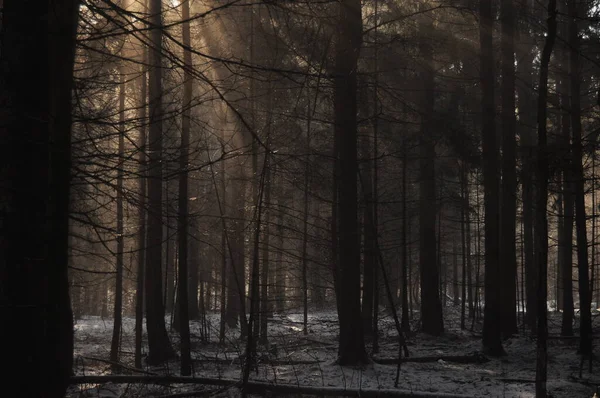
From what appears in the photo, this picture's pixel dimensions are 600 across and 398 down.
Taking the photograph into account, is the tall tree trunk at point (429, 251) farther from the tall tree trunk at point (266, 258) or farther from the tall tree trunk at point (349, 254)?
the tall tree trunk at point (349, 254)

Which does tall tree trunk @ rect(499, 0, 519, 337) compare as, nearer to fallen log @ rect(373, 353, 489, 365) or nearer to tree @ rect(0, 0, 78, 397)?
fallen log @ rect(373, 353, 489, 365)

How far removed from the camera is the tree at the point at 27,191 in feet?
12.5

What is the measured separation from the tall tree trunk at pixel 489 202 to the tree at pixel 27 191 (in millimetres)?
11142

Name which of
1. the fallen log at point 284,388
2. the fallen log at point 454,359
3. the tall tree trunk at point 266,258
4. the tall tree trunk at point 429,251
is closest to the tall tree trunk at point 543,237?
the fallen log at point 284,388

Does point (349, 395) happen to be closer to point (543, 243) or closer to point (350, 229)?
point (543, 243)

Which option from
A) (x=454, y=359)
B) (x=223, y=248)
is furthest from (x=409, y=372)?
(x=223, y=248)

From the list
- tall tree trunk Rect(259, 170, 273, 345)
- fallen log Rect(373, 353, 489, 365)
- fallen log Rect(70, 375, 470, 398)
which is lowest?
fallen log Rect(373, 353, 489, 365)

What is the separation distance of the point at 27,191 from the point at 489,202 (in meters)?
11.5

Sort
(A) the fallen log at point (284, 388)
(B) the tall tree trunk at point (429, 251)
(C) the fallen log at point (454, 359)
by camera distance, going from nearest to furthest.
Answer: (A) the fallen log at point (284, 388), (C) the fallen log at point (454, 359), (B) the tall tree trunk at point (429, 251)

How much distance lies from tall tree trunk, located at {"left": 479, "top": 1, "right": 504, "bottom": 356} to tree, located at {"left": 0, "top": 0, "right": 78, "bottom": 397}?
11.1 metres

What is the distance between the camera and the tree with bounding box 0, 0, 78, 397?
150 inches

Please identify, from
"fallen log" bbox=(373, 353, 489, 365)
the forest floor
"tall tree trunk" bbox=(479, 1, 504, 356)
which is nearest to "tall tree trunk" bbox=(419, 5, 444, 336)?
the forest floor

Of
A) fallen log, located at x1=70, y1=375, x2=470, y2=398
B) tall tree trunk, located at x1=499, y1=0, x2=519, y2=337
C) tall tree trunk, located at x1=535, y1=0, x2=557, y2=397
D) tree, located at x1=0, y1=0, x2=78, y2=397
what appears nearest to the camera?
tree, located at x1=0, y1=0, x2=78, y2=397

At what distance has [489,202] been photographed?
13430 millimetres
